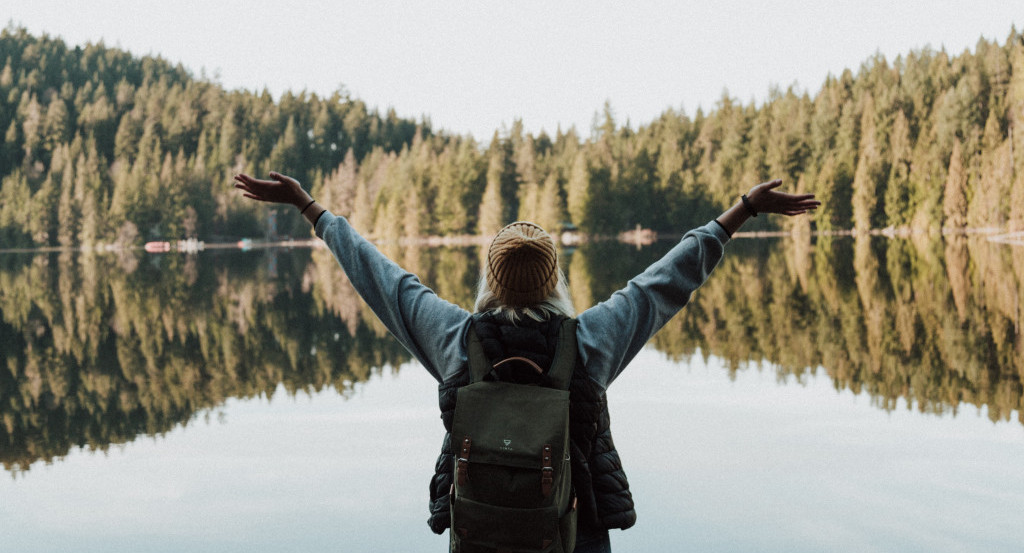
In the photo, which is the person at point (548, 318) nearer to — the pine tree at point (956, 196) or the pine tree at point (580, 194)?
the pine tree at point (956, 196)

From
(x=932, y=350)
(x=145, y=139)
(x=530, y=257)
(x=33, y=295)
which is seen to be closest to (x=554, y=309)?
(x=530, y=257)

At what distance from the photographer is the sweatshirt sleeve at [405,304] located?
2846 mm

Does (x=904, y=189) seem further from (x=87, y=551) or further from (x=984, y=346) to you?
(x=87, y=551)

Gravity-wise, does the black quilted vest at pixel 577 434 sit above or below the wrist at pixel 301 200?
below

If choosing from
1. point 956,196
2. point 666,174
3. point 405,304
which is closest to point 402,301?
point 405,304

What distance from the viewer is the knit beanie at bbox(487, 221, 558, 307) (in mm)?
2734

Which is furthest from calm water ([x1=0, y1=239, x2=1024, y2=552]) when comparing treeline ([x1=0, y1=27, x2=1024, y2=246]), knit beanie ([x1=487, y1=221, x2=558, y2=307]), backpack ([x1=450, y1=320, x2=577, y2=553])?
treeline ([x1=0, y1=27, x2=1024, y2=246])

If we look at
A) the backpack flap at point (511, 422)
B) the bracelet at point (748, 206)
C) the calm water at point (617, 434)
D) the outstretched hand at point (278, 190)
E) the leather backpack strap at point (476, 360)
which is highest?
the outstretched hand at point (278, 190)

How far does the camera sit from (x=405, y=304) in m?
2.94

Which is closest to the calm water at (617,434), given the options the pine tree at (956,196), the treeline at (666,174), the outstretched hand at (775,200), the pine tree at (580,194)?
the outstretched hand at (775,200)

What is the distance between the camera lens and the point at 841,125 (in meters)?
108

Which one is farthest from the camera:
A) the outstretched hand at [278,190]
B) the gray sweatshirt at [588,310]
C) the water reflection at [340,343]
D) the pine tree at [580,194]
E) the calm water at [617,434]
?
the pine tree at [580,194]

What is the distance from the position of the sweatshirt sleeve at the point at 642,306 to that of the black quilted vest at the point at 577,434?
0.22 feet

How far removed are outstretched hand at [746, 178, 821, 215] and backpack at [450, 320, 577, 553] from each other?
0.84m
